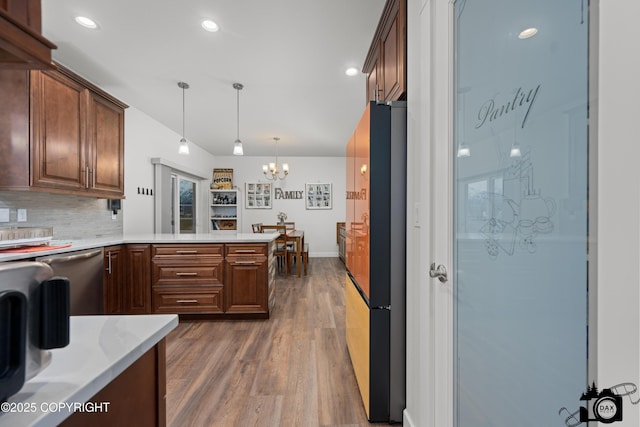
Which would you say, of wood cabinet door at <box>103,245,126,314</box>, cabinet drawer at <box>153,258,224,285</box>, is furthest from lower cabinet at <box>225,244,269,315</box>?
wood cabinet door at <box>103,245,126,314</box>

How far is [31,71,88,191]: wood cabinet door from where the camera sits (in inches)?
90.7

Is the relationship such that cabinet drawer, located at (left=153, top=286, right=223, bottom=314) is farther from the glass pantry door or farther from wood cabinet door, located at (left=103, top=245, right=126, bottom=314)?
the glass pantry door

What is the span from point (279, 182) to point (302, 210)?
3.06 ft

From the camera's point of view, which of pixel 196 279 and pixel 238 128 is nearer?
pixel 196 279

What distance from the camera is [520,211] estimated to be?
738 mm

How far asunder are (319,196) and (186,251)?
15.0ft

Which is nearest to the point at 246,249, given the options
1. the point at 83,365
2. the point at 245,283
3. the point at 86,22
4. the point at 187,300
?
the point at 245,283

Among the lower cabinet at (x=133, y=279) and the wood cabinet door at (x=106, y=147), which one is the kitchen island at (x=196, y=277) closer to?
the lower cabinet at (x=133, y=279)

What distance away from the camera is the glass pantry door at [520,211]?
58cm

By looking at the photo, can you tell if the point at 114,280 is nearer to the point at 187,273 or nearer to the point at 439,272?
the point at 187,273

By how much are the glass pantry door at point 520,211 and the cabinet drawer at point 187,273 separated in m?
2.58

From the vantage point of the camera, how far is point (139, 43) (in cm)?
254

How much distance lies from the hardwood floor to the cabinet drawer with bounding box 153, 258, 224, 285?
1.48 feet

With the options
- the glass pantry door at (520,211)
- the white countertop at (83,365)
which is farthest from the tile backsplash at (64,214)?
the glass pantry door at (520,211)
